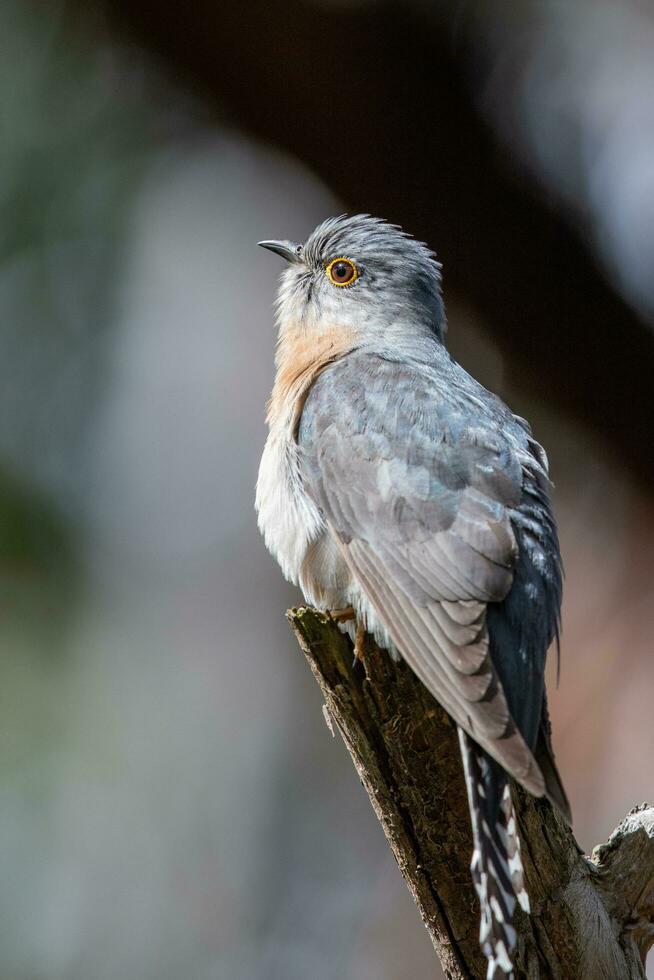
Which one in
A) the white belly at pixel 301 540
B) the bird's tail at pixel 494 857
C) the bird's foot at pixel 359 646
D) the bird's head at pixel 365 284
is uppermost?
the bird's head at pixel 365 284

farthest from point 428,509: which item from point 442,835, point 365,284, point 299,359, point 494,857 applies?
point 365,284

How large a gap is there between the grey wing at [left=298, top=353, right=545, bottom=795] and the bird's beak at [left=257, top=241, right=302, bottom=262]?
4.61ft

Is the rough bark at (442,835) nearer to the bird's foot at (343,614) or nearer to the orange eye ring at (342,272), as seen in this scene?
the bird's foot at (343,614)

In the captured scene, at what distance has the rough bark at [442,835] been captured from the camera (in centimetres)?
379

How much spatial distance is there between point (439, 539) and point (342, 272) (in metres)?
2.42

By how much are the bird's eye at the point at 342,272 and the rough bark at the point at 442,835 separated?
2617 mm

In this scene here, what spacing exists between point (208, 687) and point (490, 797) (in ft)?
24.7

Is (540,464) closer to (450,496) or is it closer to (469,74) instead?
(450,496)

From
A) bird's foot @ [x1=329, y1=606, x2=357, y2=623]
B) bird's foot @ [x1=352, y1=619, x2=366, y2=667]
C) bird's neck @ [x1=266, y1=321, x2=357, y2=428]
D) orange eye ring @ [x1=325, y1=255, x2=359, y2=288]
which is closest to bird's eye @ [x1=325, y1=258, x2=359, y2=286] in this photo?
orange eye ring @ [x1=325, y1=255, x2=359, y2=288]

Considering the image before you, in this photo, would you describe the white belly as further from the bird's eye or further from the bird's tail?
the bird's eye

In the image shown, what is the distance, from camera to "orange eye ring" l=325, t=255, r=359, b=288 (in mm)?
6023

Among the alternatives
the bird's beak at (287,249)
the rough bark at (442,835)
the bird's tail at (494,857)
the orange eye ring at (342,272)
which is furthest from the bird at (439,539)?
the bird's beak at (287,249)

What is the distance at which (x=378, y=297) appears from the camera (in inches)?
233

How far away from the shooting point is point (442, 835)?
3.80m
